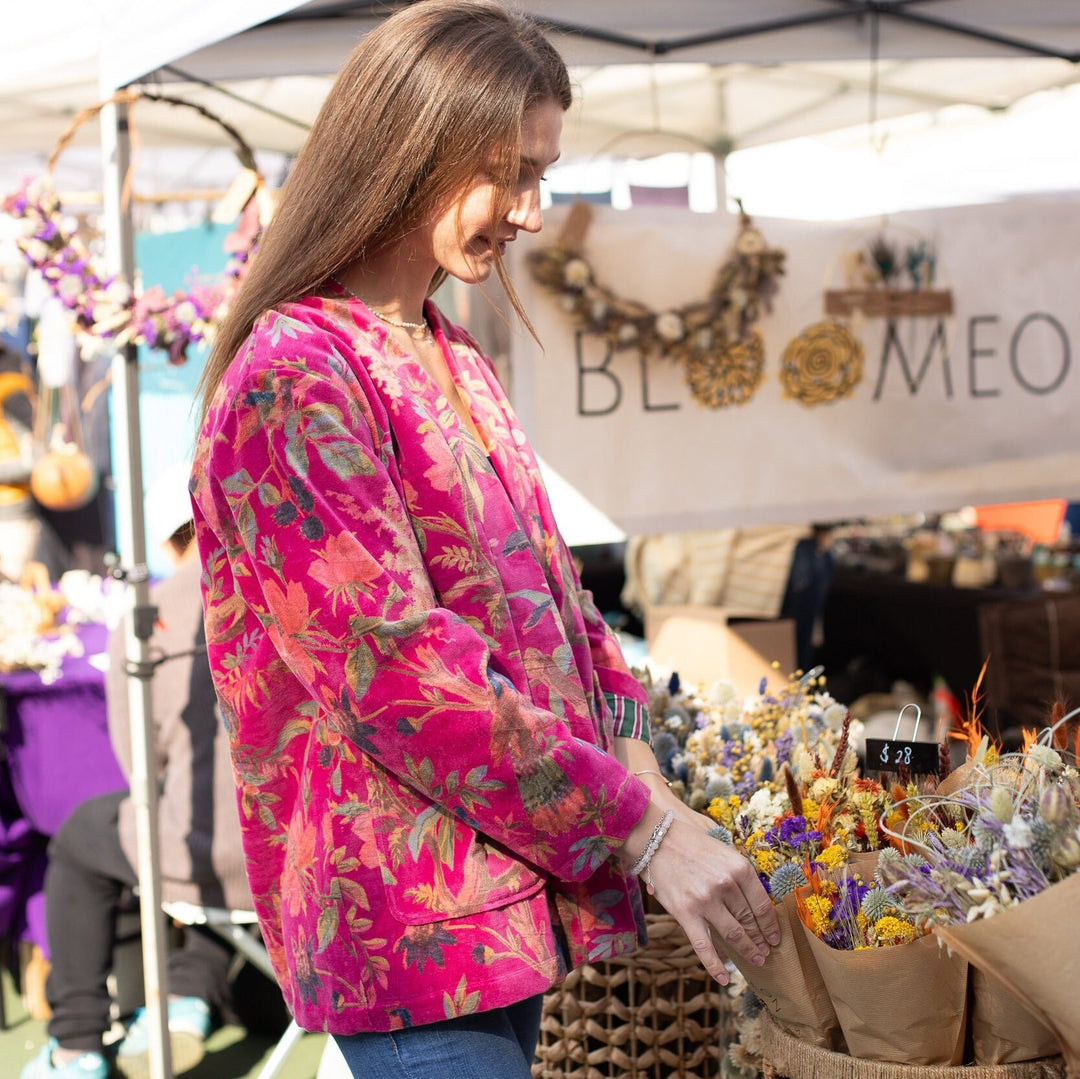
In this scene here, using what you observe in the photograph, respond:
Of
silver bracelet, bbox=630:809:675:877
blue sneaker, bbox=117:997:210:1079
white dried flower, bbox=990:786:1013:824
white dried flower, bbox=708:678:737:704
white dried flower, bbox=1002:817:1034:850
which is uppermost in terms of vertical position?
white dried flower, bbox=990:786:1013:824

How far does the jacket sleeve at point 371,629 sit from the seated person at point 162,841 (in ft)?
5.42

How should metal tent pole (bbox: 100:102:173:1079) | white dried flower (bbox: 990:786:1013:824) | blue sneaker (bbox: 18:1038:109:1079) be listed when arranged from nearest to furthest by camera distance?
white dried flower (bbox: 990:786:1013:824)
metal tent pole (bbox: 100:102:173:1079)
blue sneaker (bbox: 18:1038:109:1079)

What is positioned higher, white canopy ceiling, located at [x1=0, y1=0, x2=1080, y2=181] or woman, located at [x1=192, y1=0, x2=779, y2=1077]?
Result: white canopy ceiling, located at [x1=0, y1=0, x2=1080, y2=181]

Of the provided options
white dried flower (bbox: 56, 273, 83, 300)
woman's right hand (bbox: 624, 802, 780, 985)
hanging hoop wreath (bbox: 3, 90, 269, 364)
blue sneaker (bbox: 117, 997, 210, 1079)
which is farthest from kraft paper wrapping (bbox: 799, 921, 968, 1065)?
blue sneaker (bbox: 117, 997, 210, 1079)

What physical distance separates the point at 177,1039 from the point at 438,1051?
2.18m

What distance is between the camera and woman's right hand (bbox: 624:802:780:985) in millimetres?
1087

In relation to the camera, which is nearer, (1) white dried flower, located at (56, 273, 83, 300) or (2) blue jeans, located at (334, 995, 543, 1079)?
(2) blue jeans, located at (334, 995, 543, 1079)

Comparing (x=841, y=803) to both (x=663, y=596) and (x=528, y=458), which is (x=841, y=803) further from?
(x=663, y=596)

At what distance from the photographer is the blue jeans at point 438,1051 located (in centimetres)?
110

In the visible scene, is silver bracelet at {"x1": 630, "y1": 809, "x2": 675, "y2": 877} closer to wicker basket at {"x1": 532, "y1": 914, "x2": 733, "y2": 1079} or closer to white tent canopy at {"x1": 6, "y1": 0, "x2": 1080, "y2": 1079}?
wicker basket at {"x1": 532, "y1": 914, "x2": 733, "y2": 1079}

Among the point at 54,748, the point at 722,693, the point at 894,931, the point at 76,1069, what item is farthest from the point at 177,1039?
the point at 894,931

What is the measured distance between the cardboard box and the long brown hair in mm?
2669

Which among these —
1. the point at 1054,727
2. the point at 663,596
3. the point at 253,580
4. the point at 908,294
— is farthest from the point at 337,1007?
the point at 663,596

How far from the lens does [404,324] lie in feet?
4.14
